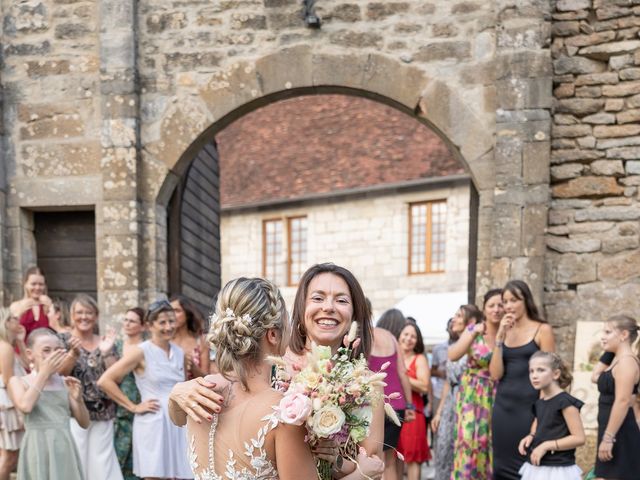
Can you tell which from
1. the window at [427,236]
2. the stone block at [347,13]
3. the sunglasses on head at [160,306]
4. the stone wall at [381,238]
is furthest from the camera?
the window at [427,236]

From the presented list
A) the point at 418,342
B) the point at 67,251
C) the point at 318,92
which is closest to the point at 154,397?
the point at 418,342

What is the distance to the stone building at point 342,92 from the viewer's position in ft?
22.9

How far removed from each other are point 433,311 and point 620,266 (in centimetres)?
1025

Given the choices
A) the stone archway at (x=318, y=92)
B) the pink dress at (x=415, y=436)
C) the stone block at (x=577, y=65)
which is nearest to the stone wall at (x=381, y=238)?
the stone archway at (x=318, y=92)

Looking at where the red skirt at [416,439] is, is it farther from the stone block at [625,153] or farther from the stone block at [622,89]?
the stone block at [622,89]

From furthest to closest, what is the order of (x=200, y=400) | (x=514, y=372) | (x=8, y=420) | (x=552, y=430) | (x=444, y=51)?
(x=444, y=51) → (x=8, y=420) → (x=514, y=372) → (x=552, y=430) → (x=200, y=400)

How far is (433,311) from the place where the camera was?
17.1 meters

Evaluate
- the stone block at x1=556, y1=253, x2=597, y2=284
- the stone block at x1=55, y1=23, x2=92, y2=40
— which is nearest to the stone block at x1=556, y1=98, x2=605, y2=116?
the stone block at x1=556, y1=253, x2=597, y2=284

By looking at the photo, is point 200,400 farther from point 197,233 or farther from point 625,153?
point 197,233

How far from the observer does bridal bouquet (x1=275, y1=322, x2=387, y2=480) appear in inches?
88.4

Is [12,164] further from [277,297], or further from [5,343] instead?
[277,297]

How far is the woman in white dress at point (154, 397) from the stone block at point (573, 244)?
10.8 ft

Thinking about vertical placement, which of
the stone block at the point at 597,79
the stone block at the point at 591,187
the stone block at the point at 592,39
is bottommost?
the stone block at the point at 591,187

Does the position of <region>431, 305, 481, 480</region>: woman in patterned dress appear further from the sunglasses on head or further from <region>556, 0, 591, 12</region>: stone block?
<region>556, 0, 591, 12</region>: stone block
